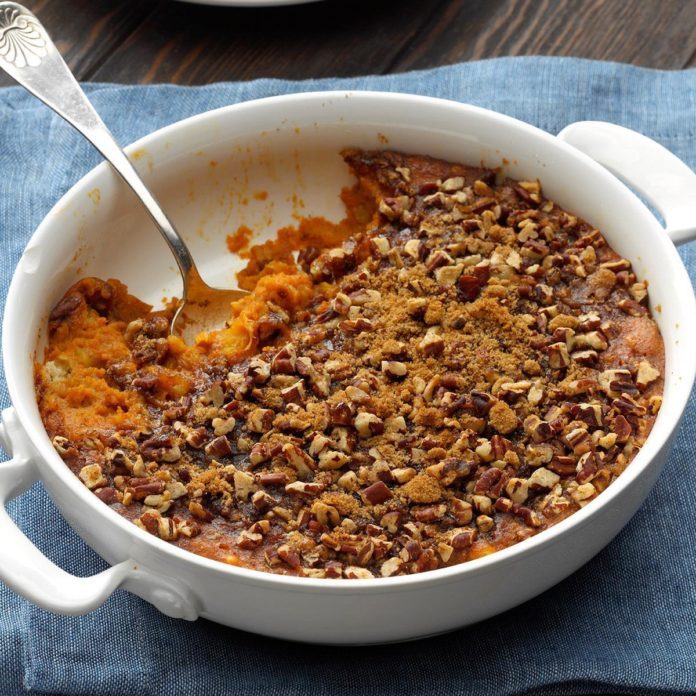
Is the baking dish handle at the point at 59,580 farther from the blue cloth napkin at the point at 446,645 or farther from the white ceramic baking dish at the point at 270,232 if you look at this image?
the blue cloth napkin at the point at 446,645

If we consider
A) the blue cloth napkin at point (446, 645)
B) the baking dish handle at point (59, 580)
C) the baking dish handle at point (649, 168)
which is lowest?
the blue cloth napkin at point (446, 645)

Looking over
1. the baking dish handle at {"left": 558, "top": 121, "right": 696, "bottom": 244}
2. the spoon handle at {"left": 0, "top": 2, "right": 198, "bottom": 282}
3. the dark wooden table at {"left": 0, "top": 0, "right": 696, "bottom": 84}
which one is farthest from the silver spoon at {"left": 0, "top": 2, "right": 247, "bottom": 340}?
the baking dish handle at {"left": 558, "top": 121, "right": 696, "bottom": 244}

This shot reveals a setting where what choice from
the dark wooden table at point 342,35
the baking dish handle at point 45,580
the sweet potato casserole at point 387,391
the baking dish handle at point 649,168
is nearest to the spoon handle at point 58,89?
the sweet potato casserole at point 387,391

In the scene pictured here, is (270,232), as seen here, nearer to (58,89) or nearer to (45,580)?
(58,89)

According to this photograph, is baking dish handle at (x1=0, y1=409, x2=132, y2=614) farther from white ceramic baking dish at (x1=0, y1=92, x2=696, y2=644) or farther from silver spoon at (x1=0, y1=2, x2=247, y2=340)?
silver spoon at (x1=0, y1=2, x2=247, y2=340)

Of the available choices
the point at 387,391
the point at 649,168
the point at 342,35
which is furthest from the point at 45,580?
the point at 342,35

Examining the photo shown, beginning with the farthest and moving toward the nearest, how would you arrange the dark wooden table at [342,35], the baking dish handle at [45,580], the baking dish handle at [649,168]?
the dark wooden table at [342,35]
the baking dish handle at [649,168]
the baking dish handle at [45,580]

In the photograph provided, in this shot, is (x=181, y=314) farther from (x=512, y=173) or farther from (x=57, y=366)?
(x=512, y=173)
